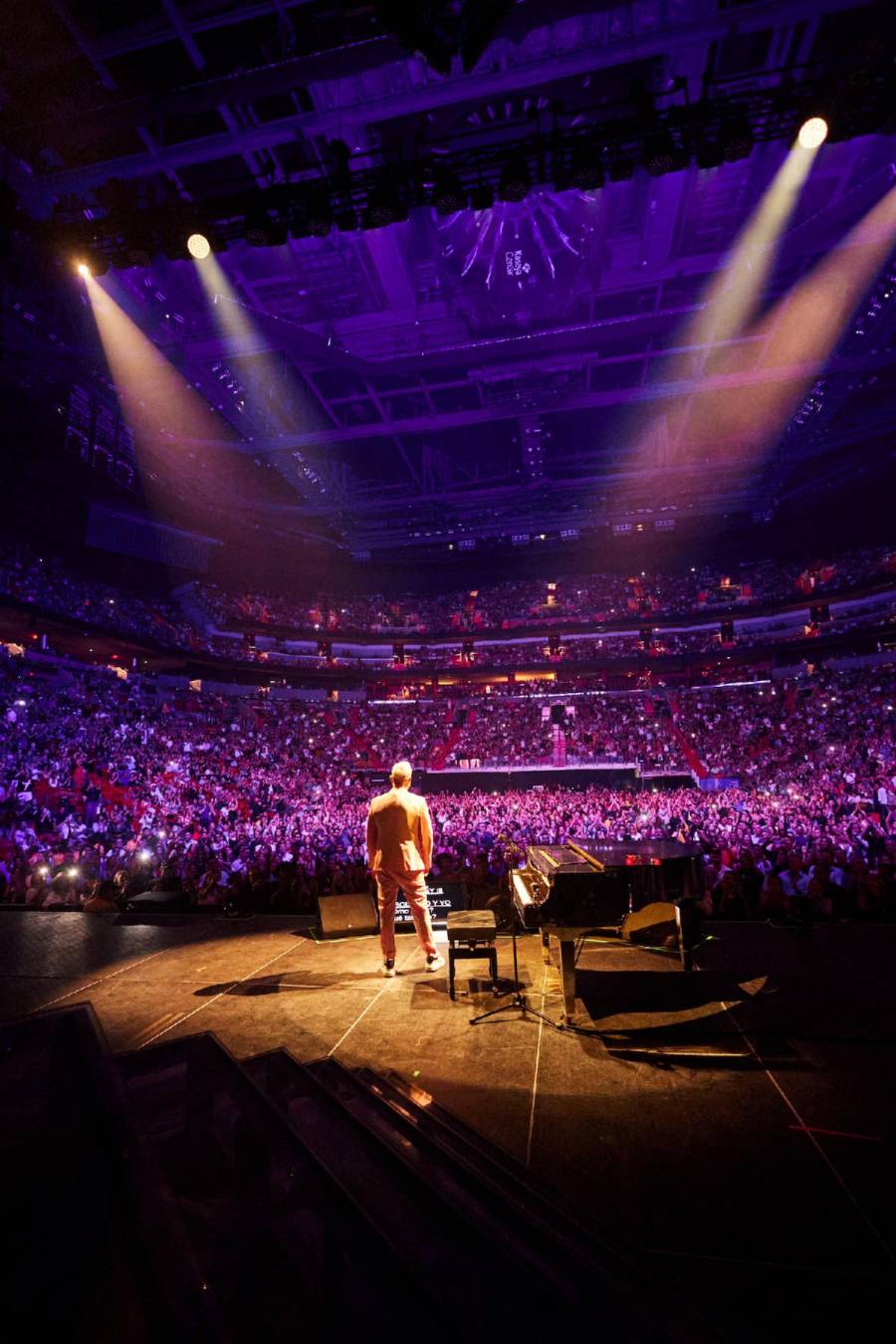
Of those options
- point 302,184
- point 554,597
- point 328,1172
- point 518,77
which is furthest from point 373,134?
point 554,597

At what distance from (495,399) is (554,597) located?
20.5 meters

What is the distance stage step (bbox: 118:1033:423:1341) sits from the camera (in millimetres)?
1462

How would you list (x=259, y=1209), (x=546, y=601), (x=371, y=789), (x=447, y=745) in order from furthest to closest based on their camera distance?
(x=546, y=601) → (x=447, y=745) → (x=371, y=789) → (x=259, y=1209)

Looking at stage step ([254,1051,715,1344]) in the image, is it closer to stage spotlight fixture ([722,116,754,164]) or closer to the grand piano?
the grand piano

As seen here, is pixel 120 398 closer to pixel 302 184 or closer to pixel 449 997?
pixel 302 184

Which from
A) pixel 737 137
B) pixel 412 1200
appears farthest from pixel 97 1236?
pixel 737 137

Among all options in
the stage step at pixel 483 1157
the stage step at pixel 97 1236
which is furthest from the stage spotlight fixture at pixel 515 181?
the stage step at pixel 97 1236

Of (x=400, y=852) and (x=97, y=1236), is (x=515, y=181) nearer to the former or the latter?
(x=400, y=852)

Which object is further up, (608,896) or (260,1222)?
(608,896)

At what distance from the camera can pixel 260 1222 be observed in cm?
177

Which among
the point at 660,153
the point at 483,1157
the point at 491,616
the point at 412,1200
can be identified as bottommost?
the point at 483,1157

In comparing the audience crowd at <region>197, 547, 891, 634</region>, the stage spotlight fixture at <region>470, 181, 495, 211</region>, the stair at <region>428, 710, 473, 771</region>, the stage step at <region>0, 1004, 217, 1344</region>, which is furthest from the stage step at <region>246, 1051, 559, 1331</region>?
the audience crowd at <region>197, 547, 891, 634</region>

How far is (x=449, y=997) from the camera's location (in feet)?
14.8

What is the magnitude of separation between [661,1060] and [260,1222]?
2.68 metres
